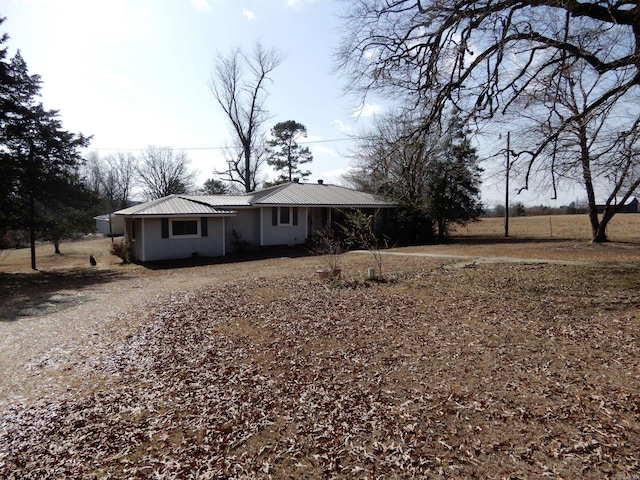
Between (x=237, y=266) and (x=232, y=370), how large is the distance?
1111 cm

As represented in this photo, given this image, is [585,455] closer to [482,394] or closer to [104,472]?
[482,394]

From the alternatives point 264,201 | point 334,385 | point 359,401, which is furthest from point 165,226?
point 359,401

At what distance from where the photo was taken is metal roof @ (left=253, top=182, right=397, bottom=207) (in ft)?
70.8

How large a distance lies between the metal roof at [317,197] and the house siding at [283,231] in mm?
806

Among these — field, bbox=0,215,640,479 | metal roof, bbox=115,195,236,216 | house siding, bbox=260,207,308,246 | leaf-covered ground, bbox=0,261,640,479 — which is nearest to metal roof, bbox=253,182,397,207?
house siding, bbox=260,207,308,246

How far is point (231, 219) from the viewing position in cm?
2072

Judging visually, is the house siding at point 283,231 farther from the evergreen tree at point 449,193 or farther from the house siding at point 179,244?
the evergreen tree at point 449,193

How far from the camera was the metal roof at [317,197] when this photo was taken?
70.8 feet

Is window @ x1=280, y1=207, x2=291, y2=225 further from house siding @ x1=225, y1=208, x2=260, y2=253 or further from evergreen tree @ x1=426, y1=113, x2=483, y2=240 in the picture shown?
evergreen tree @ x1=426, y1=113, x2=483, y2=240

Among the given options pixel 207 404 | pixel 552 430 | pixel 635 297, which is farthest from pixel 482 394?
pixel 635 297

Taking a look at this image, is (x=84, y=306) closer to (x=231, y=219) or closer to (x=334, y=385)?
(x=334, y=385)

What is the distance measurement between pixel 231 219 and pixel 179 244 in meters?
3.41

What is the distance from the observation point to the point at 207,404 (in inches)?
166

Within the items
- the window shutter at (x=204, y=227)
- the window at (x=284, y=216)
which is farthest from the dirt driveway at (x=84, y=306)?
the window at (x=284, y=216)
